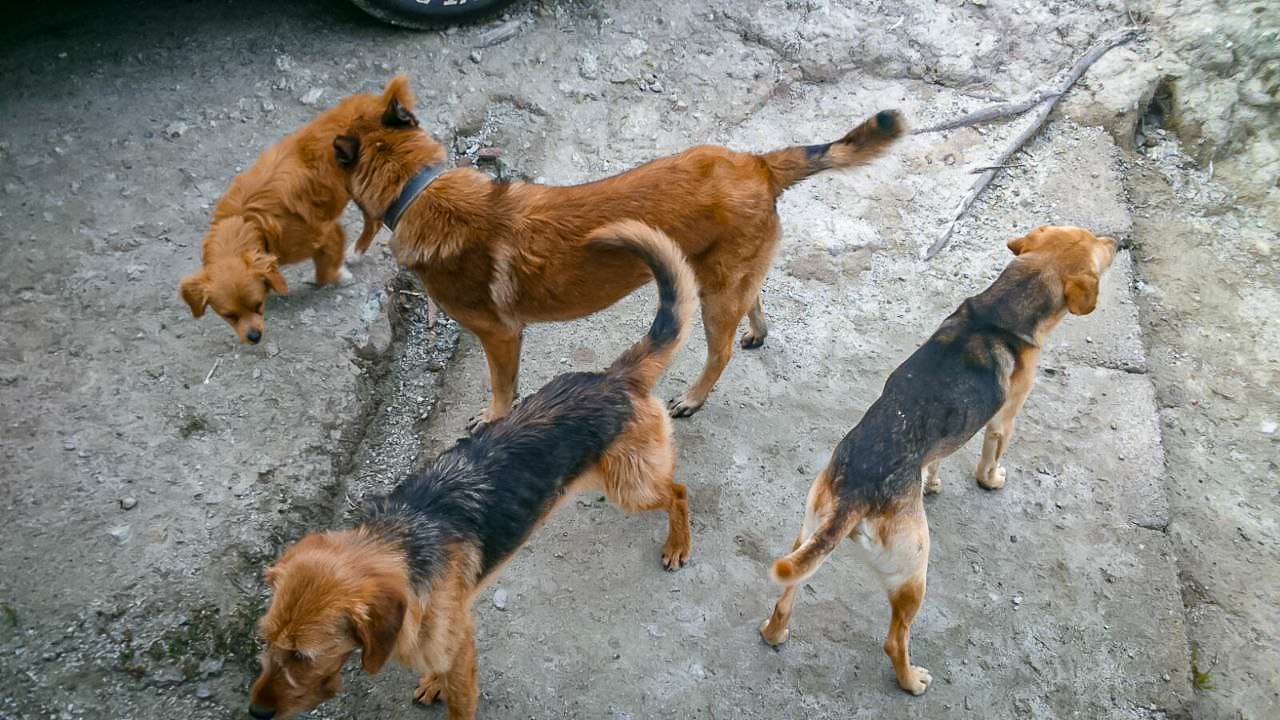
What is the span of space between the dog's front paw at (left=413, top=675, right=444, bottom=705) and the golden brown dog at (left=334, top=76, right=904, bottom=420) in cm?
170

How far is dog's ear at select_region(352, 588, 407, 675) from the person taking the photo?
2.87 metres

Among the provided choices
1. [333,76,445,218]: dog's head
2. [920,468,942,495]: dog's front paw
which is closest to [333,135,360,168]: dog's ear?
[333,76,445,218]: dog's head

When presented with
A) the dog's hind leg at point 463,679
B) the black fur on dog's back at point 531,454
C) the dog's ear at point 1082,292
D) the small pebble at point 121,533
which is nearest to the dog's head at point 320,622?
the black fur on dog's back at point 531,454

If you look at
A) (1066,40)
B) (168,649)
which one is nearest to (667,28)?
(1066,40)

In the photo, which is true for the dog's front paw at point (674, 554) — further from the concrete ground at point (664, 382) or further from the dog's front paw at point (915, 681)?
the dog's front paw at point (915, 681)

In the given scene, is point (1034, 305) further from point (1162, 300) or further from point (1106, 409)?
point (1162, 300)

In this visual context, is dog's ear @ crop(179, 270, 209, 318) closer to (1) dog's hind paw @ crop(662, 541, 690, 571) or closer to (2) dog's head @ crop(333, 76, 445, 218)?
(2) dog's head @ crop(333, 76, 445, 218)

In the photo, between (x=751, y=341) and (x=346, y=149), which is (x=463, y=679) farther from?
(x=751, y=341)

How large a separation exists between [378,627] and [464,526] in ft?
2.20

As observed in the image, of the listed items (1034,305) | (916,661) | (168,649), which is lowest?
(916,661)

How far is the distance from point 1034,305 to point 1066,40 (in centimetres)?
386

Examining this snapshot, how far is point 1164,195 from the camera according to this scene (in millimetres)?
6355

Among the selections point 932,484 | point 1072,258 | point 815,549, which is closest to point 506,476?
point 815,549

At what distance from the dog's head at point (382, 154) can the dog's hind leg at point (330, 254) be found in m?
0.72
